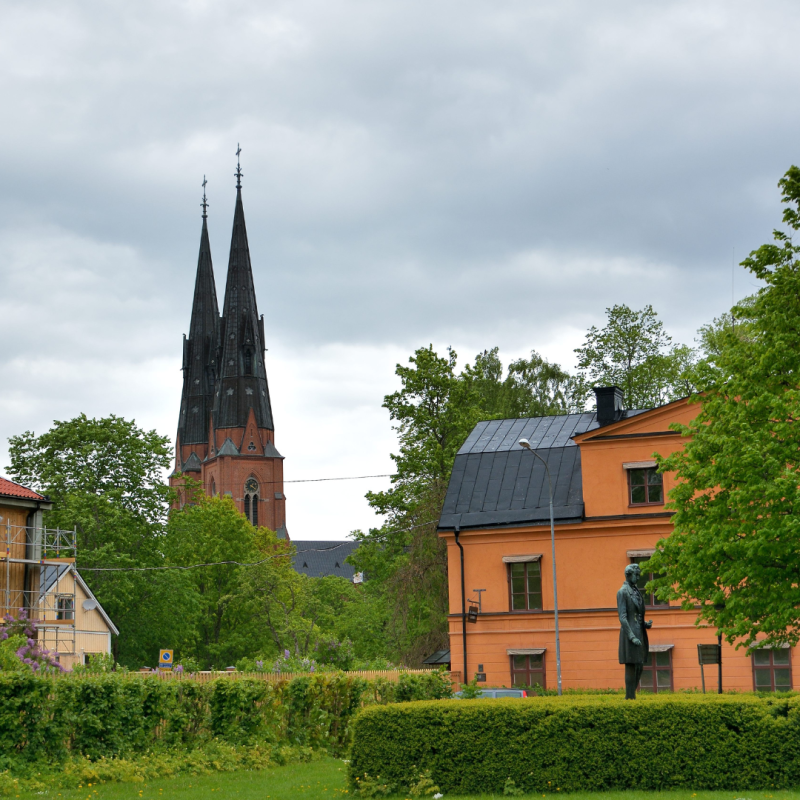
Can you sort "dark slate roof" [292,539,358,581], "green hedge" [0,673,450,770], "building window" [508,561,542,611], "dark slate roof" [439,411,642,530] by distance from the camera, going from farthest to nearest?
"dark slate roof" [292,539,358,581]
"dark slate roof" [439,411,642,530]
"building window" [508,561,542,611]
"green hedge" [0,673,450,770]

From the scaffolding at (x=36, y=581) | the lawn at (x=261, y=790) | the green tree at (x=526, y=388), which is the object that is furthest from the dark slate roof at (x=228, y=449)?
the lawn at (x=261, y=790)

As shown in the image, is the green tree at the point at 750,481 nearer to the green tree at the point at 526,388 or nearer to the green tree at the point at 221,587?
the green tree at the point at 526,388

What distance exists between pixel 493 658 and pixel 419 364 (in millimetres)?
16746

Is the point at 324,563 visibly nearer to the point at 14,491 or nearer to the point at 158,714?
the point at 14,491

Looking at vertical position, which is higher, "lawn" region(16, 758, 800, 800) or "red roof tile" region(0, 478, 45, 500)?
"red roof tile" region(0, 478, 45, 500)

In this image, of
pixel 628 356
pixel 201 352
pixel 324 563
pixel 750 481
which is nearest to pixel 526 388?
pixel 628 356

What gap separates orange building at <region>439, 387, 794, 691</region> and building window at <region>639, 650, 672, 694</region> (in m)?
0.03

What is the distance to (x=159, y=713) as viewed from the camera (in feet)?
59.6

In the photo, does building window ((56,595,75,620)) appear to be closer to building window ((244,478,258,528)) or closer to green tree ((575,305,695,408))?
green tree ((575,305,695,408))

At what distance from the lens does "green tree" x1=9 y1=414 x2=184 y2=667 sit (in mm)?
51188

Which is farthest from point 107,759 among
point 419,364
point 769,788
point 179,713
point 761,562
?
point 419,364

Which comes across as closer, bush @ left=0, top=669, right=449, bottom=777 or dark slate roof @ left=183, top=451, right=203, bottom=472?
bush @ left=0, top=669, right=449, bottom=777

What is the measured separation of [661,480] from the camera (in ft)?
115

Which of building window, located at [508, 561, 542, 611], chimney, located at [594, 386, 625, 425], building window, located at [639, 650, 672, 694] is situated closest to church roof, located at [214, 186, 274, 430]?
chimney, located at [594, 386, 625, 425]
